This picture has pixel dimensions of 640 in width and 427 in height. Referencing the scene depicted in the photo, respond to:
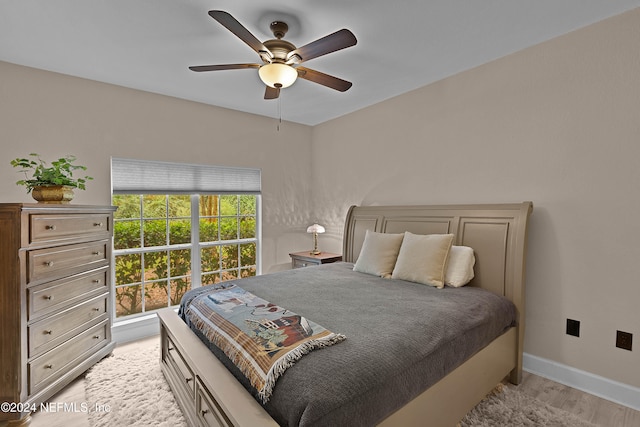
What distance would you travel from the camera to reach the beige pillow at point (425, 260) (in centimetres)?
251

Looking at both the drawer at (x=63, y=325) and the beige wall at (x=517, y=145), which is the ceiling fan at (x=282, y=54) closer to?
the beige wall at (x=517, y=145)

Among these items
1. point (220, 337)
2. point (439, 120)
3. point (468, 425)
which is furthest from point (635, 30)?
point (220, 337)

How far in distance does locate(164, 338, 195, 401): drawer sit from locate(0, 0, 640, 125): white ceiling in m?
2.21

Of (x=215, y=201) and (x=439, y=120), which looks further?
(x=215, y=201)

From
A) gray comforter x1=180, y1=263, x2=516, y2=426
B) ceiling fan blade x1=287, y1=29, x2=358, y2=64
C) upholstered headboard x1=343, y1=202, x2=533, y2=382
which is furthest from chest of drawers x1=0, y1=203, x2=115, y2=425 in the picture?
upholstered headboard x1=343, y1=202, x2=533, y2=382

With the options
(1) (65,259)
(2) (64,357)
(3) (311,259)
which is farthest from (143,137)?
(3) (311,259)

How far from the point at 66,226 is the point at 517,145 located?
11.8 feet

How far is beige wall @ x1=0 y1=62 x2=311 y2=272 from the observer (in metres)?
2.68

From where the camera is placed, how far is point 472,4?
192 cm

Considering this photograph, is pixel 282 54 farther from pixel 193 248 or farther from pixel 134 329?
pixel 134 329

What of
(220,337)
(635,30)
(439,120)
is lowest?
(220,337)

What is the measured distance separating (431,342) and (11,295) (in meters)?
2.49

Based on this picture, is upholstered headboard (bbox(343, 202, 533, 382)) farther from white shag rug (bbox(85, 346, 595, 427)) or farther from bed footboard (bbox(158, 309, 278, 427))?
bed footboard (bbox(158, 309, 278, 427))

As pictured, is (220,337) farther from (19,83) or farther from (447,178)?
(19,83)
